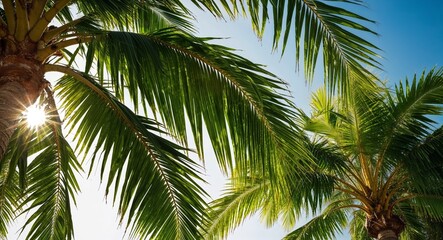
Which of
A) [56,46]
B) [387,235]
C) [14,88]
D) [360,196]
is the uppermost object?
[56,46]

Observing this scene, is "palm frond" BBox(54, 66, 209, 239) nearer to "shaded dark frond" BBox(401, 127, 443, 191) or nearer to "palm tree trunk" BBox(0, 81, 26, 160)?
"palm tree trunk" BBox(0, 81, 26, 160)

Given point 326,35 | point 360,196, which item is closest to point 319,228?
point 360,196

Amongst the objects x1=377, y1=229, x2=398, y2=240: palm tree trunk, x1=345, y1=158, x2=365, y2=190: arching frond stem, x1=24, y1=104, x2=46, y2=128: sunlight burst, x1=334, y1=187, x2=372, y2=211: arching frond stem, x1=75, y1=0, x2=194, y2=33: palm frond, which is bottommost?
x1=377, y1=229, x2=398, y2=240: palm tree trunk

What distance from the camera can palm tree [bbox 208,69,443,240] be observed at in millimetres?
6934

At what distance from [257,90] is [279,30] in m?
0.64

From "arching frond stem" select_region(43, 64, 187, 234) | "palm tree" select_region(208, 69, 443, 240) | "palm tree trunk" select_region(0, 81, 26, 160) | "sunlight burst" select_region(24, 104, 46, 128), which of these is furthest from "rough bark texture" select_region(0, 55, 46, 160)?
"palm tree" select_region(208, 69, 443, 240)

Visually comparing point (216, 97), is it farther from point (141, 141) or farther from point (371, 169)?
point (371, 169)

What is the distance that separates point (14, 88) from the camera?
9.59 ft

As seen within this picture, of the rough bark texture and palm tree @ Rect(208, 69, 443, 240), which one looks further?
palm tree @ Rect(208, 69, 443, 240)

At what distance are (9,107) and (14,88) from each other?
14cm

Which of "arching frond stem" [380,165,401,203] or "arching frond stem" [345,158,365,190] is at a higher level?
Answer: "arching frond stem" [345,158,365,190]

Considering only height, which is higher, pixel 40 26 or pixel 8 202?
pixel 40 26

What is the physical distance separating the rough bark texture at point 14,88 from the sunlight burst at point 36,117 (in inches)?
12.3

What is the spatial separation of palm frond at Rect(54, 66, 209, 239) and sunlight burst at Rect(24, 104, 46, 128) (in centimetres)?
33
